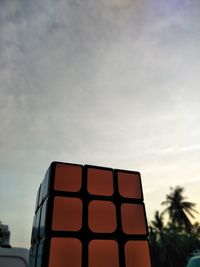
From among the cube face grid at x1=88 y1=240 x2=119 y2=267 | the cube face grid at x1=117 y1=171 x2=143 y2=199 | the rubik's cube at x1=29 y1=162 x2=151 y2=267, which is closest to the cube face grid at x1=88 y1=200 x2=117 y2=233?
the rubik's cube at x1=29 y1=162 x2=151 y2=267

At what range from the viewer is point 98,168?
2.45m

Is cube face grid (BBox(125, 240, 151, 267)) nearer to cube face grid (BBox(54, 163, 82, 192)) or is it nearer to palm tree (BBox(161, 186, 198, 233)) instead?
cube face grid (BBox(54, 163, 82, 192))

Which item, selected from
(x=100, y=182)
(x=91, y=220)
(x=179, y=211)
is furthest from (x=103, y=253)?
(x=179, y=211)

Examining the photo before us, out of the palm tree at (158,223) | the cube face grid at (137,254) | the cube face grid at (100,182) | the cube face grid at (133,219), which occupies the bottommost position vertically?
the cube face grid at (137,254)

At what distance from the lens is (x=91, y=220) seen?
2.18 metres

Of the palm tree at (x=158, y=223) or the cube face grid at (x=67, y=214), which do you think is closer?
the cube face grid at (x=67, y=214)

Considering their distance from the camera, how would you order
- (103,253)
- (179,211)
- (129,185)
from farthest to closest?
(179,211) < (129,185) < (103,253)

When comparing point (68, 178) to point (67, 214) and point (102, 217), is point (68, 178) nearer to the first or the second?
point (67, 214)

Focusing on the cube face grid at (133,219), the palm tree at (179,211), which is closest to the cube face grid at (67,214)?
the cube face grid at (133,219)

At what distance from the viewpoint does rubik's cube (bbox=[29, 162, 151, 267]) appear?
198 cm

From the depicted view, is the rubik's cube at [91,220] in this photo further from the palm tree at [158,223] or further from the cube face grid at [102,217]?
the palm tree at [158,223]

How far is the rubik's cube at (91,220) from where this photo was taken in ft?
6.50

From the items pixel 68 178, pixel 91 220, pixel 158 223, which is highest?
pixel 158 223

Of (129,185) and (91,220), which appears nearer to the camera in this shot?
(91,220)
